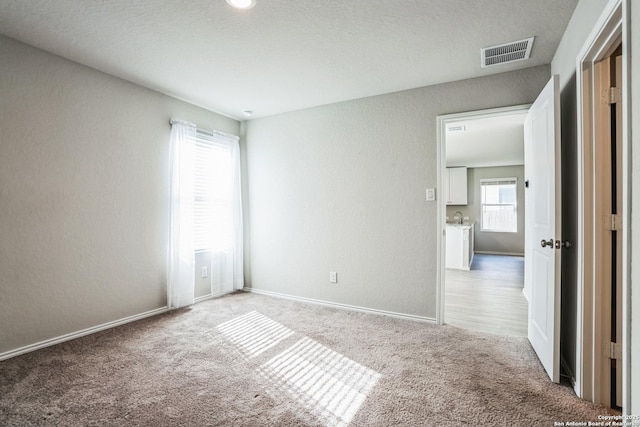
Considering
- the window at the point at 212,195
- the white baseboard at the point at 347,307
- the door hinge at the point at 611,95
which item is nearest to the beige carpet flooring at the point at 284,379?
the white baseboard at the point at 347,307

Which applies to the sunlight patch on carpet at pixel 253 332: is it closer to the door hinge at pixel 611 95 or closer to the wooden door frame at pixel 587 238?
the wooden door frame at pixel 587 238

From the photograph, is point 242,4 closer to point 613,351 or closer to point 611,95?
point 611,95

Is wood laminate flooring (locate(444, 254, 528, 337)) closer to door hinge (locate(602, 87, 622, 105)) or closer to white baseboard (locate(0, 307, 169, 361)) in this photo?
door hinge (locate(602, 87, 622, 105))

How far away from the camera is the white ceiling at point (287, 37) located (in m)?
2.09

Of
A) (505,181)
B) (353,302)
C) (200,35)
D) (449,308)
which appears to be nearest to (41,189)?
(200,35)

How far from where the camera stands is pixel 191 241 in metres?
3.81

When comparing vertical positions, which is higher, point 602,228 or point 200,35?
point 200,35

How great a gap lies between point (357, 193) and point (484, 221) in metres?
6.82

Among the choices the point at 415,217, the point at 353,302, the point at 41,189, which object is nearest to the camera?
the point at 41,189

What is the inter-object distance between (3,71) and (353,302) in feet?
Result: 12.5

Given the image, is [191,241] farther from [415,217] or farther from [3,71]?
[415,217]

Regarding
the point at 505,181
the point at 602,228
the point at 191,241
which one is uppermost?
the point at 505,181

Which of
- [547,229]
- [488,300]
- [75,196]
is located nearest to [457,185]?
[488,300]

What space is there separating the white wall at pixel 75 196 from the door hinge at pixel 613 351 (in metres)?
3.91
